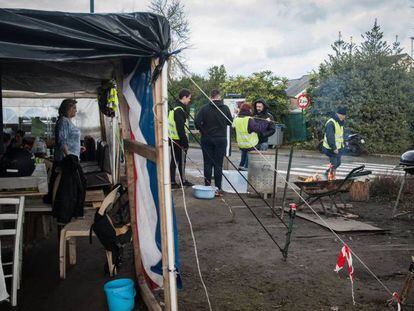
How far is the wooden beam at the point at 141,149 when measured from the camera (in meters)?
3.19

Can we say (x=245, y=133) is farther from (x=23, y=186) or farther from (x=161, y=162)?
(x=161, y=162)

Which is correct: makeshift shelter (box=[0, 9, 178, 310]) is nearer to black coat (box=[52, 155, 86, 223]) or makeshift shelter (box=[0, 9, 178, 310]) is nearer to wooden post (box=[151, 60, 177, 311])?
wooden post (box=[151, 60, 177, 311])

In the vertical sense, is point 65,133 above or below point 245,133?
above

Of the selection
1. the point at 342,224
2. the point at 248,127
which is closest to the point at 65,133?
the point at 248,127

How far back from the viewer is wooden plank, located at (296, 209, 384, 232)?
6203 millimetres

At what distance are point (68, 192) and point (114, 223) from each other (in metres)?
0.90

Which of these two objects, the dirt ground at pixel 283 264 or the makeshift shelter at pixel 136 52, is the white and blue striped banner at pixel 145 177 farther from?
the dirt ground at pixel 283 264

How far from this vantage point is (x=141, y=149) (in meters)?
3.53

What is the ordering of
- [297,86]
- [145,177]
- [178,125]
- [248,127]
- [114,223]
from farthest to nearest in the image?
[297,86], [248,127], [178,125], [114,223], [145,177]

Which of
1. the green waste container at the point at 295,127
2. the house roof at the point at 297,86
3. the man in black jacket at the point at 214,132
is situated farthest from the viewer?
the house roof at the point at 297,86

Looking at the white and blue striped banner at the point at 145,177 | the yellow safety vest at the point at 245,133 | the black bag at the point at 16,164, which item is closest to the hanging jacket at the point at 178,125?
the yellow safety vest at the point at 245,133

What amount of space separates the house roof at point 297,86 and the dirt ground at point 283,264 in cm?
4253

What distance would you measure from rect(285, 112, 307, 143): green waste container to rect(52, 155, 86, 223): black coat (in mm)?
19760

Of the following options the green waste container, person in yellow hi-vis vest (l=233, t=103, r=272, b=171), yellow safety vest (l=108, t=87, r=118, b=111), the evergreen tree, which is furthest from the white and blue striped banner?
the green waste container
